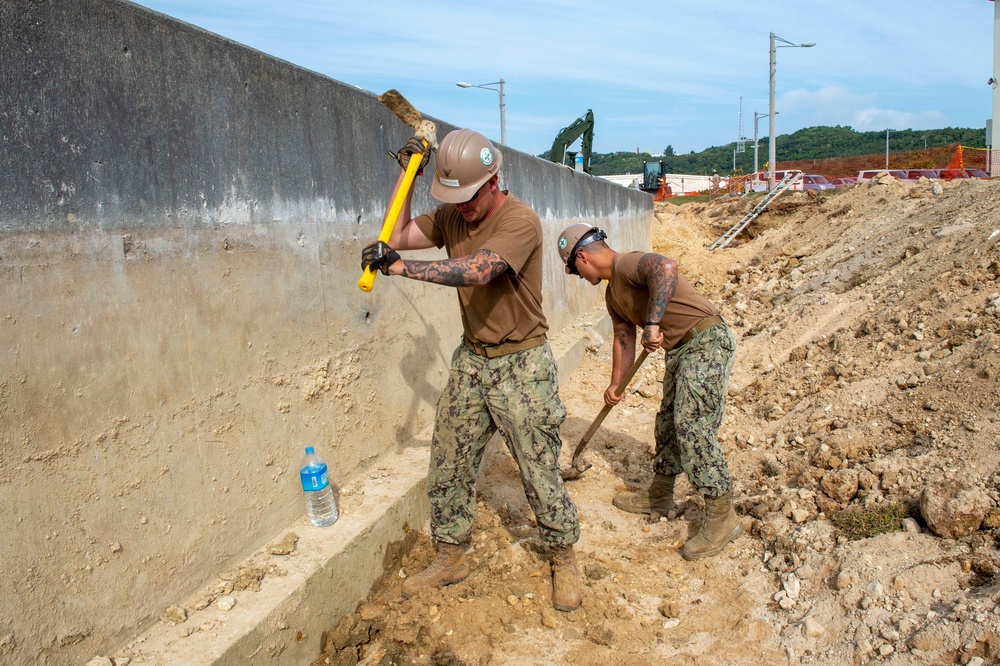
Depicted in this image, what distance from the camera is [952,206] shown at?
10.7 meters

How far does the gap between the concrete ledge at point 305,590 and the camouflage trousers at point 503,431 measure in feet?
1.10

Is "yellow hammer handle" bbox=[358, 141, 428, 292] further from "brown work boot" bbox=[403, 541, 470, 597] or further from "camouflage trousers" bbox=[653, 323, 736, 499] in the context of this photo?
"camouflage trousers" bbox=[653, 323, 736, 499]

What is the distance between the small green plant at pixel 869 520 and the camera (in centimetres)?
391

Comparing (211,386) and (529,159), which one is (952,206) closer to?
(529,159)

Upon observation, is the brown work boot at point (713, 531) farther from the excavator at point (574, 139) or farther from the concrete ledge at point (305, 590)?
the excavator at point (574, 139)

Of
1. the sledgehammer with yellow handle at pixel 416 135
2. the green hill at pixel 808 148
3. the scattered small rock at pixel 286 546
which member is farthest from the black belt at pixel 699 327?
the green hill at pixel 808 148

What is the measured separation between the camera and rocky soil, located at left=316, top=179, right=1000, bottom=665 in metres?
3.26

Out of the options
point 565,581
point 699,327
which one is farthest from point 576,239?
point 565,581

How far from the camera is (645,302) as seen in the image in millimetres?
4086

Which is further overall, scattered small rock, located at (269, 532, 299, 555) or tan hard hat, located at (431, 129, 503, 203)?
scattered small rock, located at (269, 532, 299, 555)

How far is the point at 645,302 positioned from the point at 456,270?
1.59 meters

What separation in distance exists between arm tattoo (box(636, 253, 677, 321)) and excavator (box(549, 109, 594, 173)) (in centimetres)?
1340

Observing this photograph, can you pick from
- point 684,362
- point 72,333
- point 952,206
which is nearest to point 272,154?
point 72,333

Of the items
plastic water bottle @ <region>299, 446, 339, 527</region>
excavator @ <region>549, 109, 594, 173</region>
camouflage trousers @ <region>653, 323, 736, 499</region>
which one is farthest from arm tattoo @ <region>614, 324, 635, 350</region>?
excavator @ <region>549, 109, 594, 173</region>
